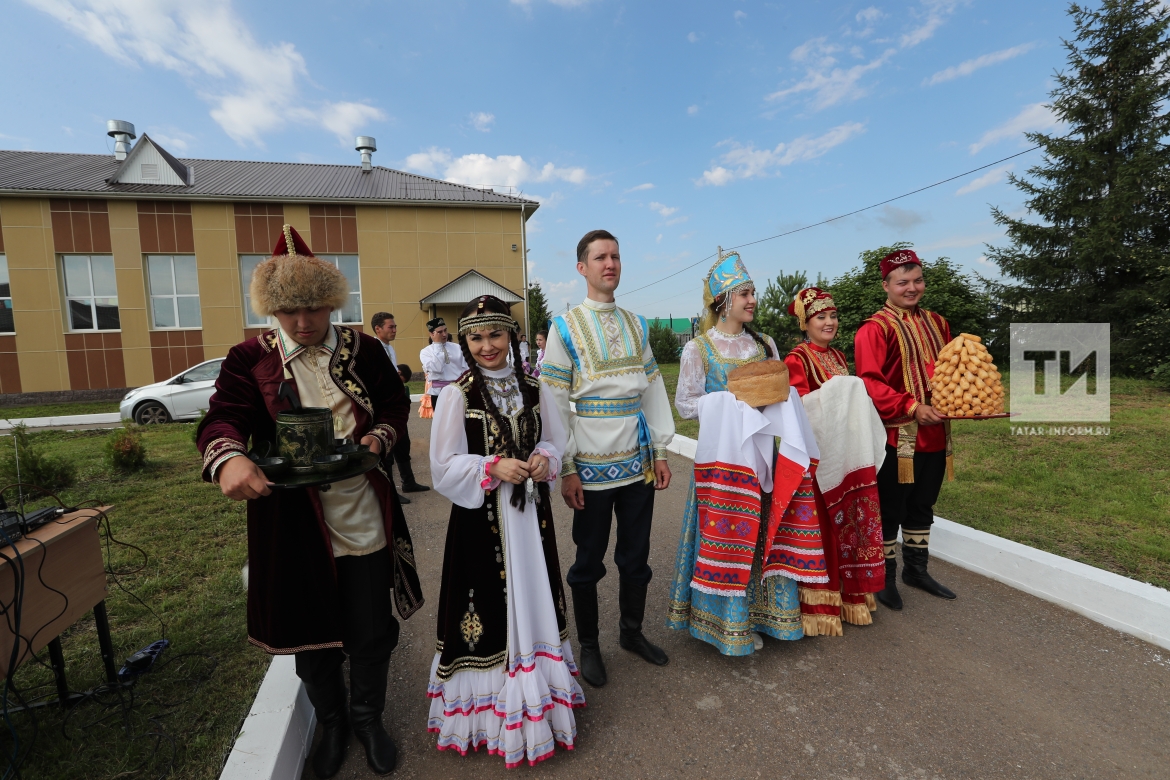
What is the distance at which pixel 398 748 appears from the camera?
2.42 m

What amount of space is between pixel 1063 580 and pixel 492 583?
3600 millimetres

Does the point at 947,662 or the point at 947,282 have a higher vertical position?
the point at 947,282

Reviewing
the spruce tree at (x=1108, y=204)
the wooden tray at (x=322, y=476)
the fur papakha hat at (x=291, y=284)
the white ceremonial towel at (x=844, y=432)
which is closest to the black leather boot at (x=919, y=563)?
the white ceremonial towel at (x=844, y=432)

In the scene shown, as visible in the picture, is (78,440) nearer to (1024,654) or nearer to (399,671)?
(399,671)

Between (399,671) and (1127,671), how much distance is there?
379 centimetres

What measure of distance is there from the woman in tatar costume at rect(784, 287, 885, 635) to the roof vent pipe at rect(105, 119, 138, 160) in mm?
25617

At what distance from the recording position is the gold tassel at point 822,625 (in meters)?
3.17

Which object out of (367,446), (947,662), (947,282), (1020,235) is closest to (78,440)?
(367,446)

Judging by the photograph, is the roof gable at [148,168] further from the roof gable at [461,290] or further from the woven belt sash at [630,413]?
the woven belt sash at [630,413]

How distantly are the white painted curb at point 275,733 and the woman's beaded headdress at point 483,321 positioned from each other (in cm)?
181

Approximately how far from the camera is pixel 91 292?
1753 centimetres

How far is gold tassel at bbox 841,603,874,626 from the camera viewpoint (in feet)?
10.8

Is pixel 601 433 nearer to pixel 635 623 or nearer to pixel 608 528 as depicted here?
pixel 608 528

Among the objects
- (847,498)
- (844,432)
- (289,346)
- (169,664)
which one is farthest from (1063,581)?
(169,664)
